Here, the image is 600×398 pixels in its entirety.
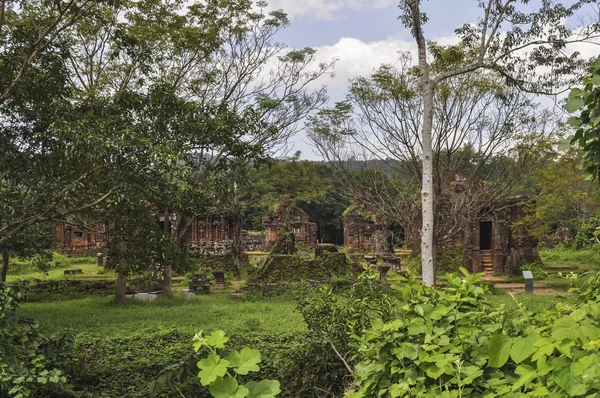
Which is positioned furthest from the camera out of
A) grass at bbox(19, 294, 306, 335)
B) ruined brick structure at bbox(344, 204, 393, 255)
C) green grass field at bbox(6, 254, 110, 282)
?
ruined brick structure at bbox(344, 204, 393, 255)

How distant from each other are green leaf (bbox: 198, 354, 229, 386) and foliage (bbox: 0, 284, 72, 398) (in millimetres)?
3169

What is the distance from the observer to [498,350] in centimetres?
162

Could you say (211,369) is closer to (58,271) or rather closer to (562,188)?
(562,188)

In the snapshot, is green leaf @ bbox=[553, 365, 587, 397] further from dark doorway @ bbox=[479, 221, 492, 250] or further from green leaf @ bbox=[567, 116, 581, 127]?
dark doorway @ bbox=[479, 221, 492, 250]

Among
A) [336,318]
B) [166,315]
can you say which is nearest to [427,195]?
[336,318]

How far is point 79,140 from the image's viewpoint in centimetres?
584

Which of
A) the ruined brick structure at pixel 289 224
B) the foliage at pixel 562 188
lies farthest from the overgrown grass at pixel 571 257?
the ruined brick structure at pixel 289 224

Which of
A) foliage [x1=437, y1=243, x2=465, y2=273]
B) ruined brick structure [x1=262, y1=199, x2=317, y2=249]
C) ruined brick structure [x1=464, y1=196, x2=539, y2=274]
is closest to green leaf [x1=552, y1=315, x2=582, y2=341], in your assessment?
ruined brick structure [x1=464, y1=196, x2=539, y2=274]

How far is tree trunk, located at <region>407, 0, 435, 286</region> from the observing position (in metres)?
9.22

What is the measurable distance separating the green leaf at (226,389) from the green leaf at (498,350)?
81 cm

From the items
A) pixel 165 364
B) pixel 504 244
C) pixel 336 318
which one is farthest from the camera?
pixel 504 244

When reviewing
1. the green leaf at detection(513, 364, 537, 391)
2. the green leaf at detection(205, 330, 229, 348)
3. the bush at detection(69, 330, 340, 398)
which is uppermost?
the green leaf at detection(205, 330, 229, 348)

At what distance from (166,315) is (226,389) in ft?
36.7

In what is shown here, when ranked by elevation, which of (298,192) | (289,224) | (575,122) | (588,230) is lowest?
(588,230)
